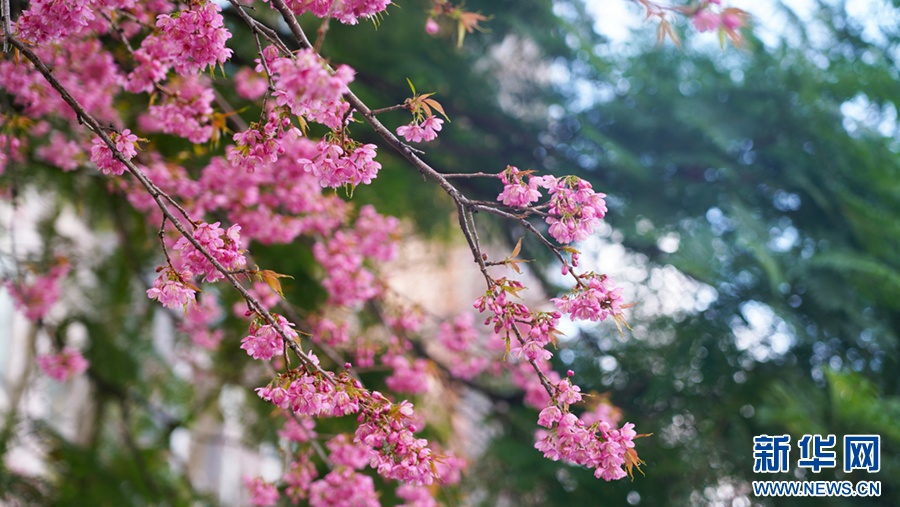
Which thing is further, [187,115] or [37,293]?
[37,293]

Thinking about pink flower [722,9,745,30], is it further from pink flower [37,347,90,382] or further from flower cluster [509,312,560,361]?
pink flower [37,347,90,382]

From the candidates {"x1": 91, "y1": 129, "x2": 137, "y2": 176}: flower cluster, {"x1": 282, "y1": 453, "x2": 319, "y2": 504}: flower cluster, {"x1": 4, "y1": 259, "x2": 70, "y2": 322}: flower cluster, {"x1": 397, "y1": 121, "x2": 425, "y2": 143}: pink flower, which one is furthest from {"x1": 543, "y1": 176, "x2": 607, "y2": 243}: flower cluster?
{"x1": 4, "y1": 259, "x2": 70, "y2": 322}: flower cluster

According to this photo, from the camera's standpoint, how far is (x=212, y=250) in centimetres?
70

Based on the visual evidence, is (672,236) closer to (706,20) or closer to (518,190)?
(706,20)

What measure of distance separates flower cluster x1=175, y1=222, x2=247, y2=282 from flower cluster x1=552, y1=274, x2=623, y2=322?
303 mm

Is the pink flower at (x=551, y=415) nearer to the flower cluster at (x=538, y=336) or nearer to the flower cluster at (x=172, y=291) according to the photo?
the flower cluster at (x=538, y=336)

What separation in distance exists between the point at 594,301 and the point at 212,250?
356 millimetres

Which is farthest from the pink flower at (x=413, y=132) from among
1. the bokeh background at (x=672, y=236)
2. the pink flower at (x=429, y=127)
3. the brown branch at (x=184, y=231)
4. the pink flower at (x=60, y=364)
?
the pink flower at (x=60, y=364)

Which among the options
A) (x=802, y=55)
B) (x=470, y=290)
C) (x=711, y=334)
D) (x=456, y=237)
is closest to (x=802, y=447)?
(x=711, y=334)

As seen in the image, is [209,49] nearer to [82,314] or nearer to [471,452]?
[82,314]

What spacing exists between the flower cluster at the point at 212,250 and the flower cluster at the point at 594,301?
30 centimetres

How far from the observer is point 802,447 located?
50.8 inches

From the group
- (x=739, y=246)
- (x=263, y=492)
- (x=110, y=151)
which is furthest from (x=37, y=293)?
(x=739, y=246)

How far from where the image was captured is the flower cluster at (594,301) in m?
0.66
